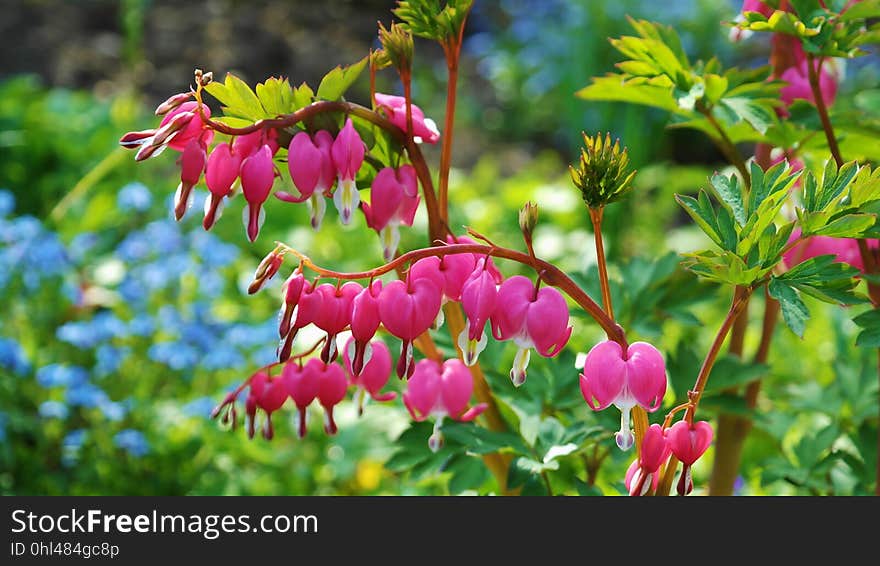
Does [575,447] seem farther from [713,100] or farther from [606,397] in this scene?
[713,100]

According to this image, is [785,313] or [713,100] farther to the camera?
[713,100]

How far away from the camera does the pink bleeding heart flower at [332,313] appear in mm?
963

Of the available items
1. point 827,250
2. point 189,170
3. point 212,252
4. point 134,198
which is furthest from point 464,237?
point 134,198

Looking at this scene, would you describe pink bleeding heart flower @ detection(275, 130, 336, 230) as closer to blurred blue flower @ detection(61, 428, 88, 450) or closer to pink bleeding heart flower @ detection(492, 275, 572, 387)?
pink bleeding heart flower @ detection(492, 275, 572, 387)

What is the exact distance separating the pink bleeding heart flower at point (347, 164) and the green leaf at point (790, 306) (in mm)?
413

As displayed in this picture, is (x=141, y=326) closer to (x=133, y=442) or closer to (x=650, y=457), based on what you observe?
(x=133, y=442)

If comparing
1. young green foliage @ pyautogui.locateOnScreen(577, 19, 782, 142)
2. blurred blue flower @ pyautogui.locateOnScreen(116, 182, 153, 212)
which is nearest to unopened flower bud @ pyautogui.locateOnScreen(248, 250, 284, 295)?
young green foliage @ pyautogui.locateOnScreen(577, 19, 782, 142)

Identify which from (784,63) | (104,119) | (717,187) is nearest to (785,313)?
(717,187)

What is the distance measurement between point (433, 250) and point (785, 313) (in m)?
0.33

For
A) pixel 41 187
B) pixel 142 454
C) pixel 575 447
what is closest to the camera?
pixel 575 447

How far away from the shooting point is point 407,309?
3.09 ft

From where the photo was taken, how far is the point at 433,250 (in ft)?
3.07

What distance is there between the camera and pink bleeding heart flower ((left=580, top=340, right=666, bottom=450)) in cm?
92

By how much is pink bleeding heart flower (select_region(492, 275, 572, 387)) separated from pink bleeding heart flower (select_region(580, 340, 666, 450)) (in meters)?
0.04
